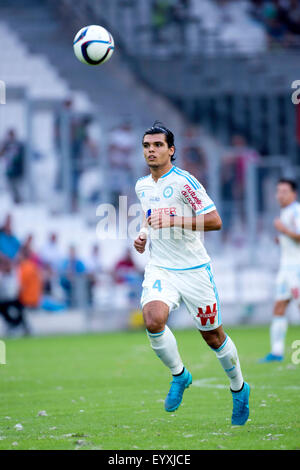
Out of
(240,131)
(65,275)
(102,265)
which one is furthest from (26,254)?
(240,131)

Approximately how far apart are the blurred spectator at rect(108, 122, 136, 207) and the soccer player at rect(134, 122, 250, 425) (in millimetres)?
15265

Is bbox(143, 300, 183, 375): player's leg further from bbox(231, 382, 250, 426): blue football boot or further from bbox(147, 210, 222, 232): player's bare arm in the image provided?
bbox(147, 210, 222, 232): player's bare arm

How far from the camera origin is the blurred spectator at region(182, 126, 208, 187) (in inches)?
914

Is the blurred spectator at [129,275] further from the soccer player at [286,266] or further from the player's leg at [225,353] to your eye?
the player's leg at [225,353]

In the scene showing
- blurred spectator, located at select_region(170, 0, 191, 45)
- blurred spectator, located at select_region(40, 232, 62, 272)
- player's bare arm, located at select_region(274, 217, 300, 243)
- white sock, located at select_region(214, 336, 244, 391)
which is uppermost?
blurred spectator, located at select_region(170, 0, 191, 45)

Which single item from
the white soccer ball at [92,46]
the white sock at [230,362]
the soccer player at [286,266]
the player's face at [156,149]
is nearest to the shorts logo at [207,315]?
the white sock at [230,362]

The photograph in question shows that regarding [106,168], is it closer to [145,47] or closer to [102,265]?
[102,265]

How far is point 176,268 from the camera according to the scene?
7.80 m

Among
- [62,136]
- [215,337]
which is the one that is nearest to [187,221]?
[215,337]

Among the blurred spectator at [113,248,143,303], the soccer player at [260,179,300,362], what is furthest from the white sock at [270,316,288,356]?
the blurred spectator at [113,248,143,303]

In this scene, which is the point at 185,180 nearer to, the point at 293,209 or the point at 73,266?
the point at 293,209

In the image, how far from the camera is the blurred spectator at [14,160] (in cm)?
2355

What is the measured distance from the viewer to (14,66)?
90.8 ft

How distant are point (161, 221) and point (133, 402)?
287cm
